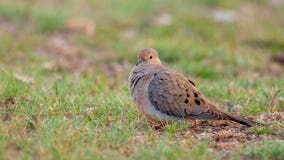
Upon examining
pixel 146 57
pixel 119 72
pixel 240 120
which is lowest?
pixel 119 72

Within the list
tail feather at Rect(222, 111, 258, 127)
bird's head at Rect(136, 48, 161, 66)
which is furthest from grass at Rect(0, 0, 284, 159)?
bird's head at Rect(136, 48, 161, 66)

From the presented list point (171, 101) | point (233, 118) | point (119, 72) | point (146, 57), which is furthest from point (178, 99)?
point (119, 72)

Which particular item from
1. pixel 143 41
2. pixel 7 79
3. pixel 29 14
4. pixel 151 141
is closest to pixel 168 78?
pixel 151 141

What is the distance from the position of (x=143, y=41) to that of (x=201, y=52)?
1.05 m

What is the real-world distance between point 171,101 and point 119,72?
3.38m

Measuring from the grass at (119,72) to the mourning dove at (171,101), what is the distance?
0.12 m

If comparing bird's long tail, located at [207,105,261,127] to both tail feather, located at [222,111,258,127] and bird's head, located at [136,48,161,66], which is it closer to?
tail feather, located at [222,111,258,127]

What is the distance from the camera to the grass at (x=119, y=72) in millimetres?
4914

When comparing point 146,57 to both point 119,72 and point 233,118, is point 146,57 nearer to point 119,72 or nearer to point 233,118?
point 233,118

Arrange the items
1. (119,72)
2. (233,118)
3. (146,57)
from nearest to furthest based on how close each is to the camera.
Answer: (233,118) → (146,57) → (119,72)

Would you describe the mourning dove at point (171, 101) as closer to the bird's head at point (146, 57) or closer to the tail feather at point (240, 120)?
the tail feather at point (240, 120)

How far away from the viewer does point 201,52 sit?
31.9 ft

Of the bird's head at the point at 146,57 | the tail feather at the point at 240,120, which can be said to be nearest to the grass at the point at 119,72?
the tail feather at the point at 240,120

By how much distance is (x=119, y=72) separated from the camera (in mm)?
9062
